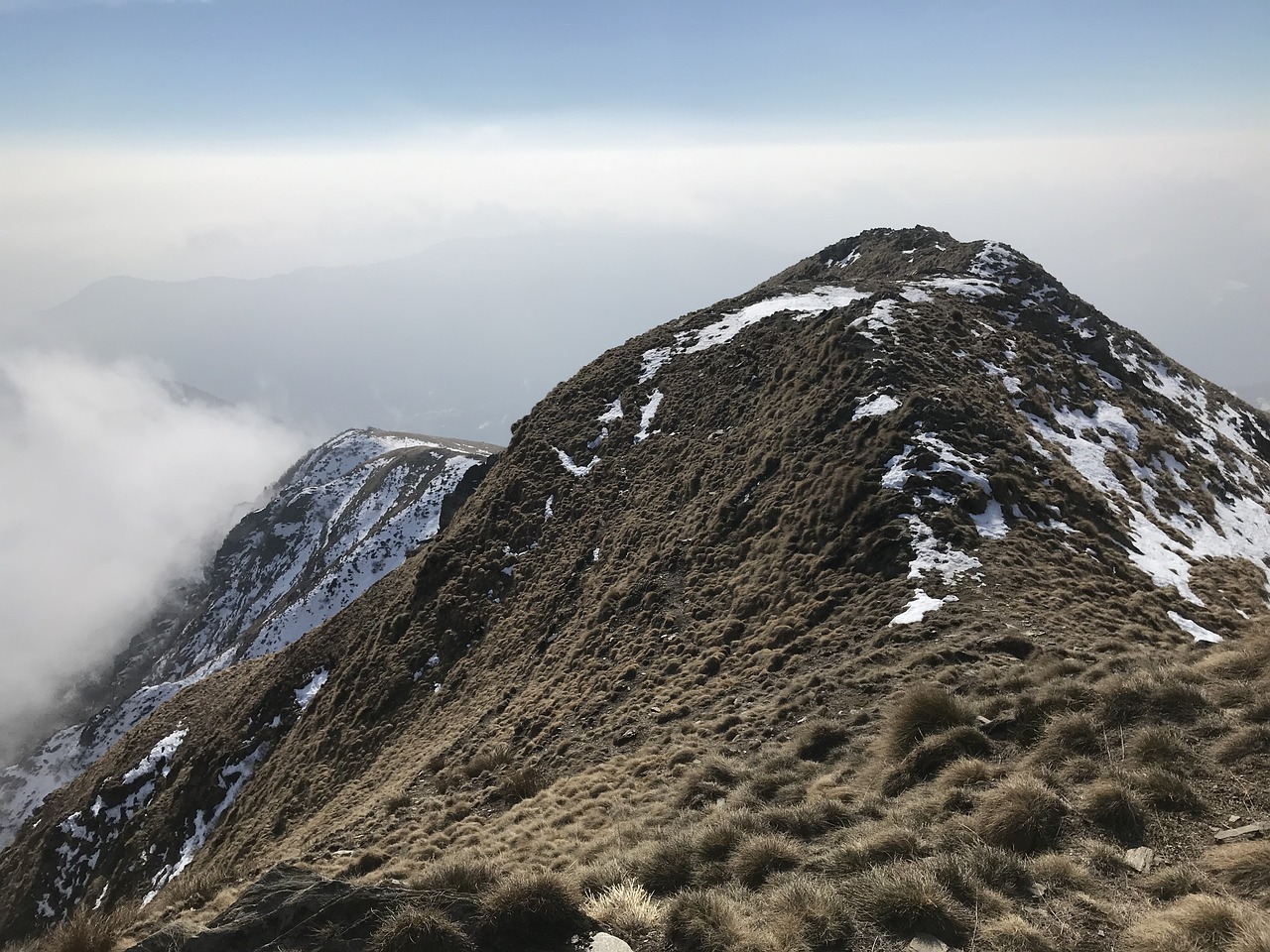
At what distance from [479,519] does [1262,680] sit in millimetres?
35870

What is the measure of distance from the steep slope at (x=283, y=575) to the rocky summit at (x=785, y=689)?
37.4 m

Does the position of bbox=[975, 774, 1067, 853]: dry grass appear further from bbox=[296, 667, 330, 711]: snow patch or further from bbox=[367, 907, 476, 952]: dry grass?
bbox=[296, 667, 330, 711]: snow patch

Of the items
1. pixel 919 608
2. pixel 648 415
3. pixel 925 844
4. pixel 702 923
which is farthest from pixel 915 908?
pixel 648 415

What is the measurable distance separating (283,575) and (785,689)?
134 metres

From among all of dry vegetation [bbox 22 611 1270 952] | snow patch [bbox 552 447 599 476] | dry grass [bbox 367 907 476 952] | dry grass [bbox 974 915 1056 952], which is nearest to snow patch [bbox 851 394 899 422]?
dry vegetation [bbox 22 611 1270 952]

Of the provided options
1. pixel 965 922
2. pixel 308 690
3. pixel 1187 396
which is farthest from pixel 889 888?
pixel 1187 396

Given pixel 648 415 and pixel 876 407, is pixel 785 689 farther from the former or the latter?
pixel 648 415

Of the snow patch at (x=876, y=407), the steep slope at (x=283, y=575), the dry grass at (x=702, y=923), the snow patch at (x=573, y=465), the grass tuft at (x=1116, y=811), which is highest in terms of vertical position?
the snow patch at (x=876, y=407)

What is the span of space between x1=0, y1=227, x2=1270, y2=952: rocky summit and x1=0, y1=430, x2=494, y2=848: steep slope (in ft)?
123

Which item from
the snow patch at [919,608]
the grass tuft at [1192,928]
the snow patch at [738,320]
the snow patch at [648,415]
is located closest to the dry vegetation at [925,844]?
the grass tuft at [1192,928]

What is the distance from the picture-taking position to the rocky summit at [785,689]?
7.32 m

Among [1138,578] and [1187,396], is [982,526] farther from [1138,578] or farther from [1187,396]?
[1187,396]

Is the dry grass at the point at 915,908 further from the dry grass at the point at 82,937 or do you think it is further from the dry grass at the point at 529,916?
the dry grass at the point at 82,937

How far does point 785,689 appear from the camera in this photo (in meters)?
16.1
